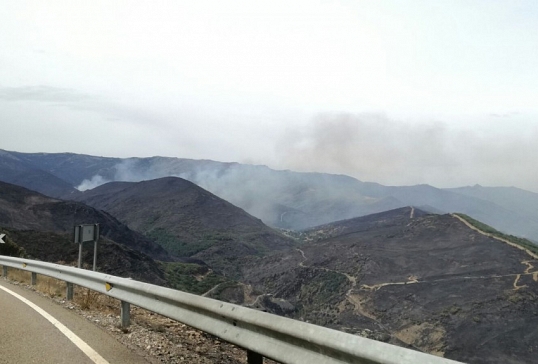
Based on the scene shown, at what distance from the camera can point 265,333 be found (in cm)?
453

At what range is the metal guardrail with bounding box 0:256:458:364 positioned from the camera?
3.30 m

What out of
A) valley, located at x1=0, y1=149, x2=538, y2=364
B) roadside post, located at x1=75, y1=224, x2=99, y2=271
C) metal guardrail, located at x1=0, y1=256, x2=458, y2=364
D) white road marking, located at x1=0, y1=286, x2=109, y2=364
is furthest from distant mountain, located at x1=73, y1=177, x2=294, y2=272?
metal guardrail, located at x1=0, y1=256, x2=458, y2=364

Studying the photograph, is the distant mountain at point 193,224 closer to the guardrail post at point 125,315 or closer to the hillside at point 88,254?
the hillside at point 88,254

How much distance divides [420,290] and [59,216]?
73062 mm

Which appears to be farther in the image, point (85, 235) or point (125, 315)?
point (85, 235)

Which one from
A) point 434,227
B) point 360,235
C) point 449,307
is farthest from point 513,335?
point 360,235

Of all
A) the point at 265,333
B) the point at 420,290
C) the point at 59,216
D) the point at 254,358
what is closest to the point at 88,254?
the point at 254,358

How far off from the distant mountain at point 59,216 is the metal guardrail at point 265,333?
85.0 m

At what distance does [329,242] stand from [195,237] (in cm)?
4881

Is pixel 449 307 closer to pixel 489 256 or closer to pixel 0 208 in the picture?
pixel 489 256

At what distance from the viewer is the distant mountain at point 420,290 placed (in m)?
53.8

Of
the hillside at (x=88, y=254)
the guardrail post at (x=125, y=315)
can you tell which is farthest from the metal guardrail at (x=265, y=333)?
the hillside at (x=88, y=254)

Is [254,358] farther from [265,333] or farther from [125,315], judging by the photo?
[125,315]

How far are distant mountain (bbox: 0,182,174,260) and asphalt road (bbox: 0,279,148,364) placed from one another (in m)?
82.5
